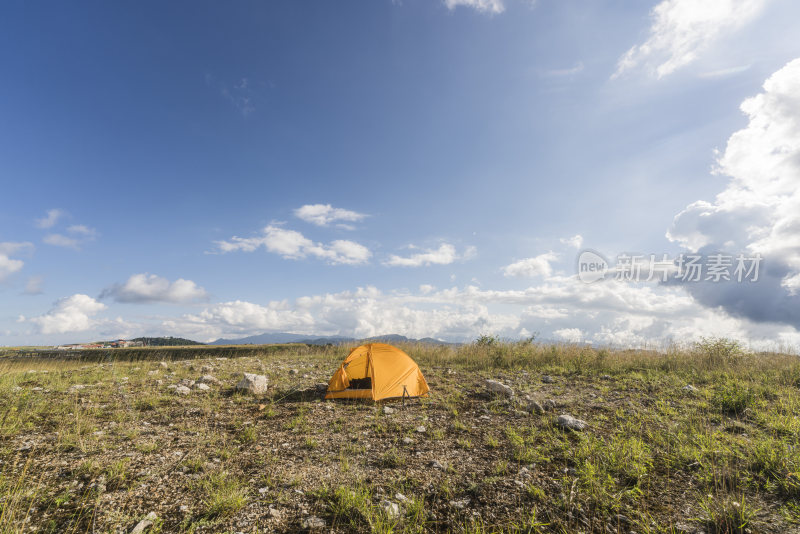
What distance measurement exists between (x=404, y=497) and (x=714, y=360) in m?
15.6

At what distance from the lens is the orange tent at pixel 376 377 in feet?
32.0

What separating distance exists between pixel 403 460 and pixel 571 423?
3.89 meters

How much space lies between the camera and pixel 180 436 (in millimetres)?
6562

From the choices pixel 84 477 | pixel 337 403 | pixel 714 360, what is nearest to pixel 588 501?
pixel 337 403

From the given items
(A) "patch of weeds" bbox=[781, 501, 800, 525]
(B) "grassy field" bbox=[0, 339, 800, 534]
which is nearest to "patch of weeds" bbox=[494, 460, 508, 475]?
(B) "grassy field" bbox=[0, 339, 800, 534]

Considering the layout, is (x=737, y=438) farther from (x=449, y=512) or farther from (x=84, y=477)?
(x=84, y=477)

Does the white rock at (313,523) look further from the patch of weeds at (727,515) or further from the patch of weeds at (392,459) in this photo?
the patch of weeds at (727,515)

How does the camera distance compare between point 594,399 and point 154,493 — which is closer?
point 154,493

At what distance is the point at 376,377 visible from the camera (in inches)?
384

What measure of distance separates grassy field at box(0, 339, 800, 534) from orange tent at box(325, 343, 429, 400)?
25.0 inches

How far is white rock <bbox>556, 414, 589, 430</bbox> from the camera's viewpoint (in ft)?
22.4

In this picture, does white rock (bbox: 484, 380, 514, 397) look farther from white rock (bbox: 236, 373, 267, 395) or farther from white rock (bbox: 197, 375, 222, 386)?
white rock (bbox: 197, 375, 222, 386)

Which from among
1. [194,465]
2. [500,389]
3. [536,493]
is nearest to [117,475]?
[194,465]

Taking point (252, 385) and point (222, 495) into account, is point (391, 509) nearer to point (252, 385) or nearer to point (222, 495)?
point (222, 495)
